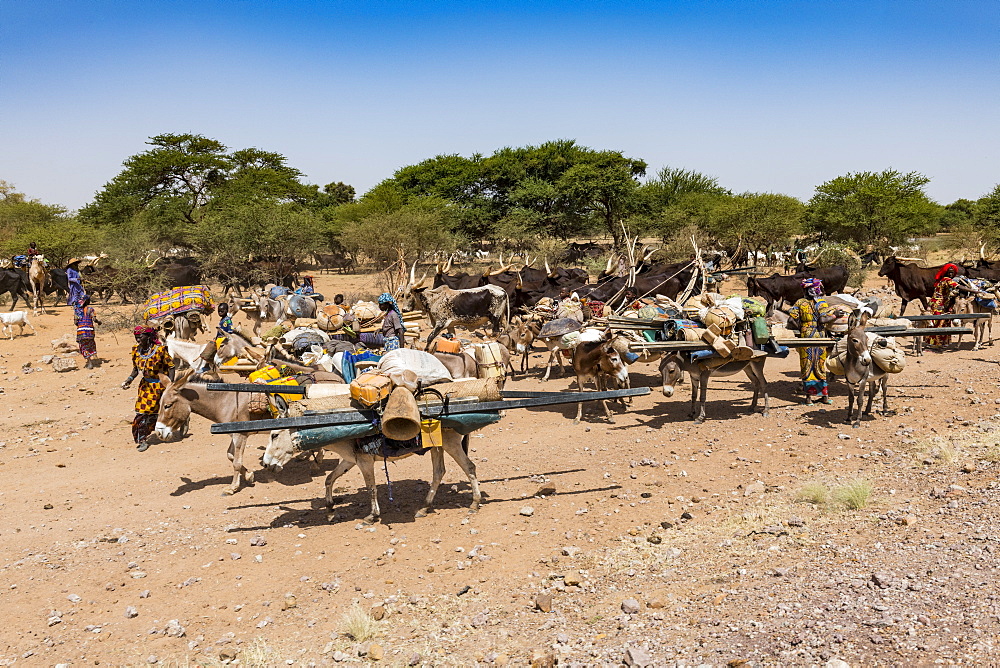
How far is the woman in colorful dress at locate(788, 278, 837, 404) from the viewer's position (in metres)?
12.2

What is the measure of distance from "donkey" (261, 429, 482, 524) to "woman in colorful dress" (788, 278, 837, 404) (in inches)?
283

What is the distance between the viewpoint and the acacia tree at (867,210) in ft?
135

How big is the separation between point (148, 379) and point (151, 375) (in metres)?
0.08

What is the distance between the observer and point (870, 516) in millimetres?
A: 6910

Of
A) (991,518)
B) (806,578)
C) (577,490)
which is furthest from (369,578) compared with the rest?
(991,518)

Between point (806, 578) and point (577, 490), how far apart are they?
337 cm

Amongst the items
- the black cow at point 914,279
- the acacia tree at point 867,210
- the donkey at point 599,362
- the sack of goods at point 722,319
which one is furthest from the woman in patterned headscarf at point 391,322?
the acacia tree at point 867,210

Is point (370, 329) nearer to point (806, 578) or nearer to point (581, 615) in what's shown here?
point (581, 615)

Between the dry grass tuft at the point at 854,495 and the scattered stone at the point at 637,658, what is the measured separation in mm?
3567

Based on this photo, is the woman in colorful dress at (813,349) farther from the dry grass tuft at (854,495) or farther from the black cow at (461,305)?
the black cow at (461,305)

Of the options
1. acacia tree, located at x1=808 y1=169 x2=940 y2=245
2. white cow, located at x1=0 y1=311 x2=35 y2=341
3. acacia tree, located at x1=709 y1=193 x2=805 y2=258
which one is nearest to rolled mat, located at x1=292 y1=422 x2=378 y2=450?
white cow, located at x1=0 y1=311 x2=35 y2=341

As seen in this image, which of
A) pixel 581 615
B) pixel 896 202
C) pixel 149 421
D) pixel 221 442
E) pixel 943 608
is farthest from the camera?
pixel 896 202

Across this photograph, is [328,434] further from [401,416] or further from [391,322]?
[391,322]

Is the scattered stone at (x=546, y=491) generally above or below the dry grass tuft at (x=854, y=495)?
below
